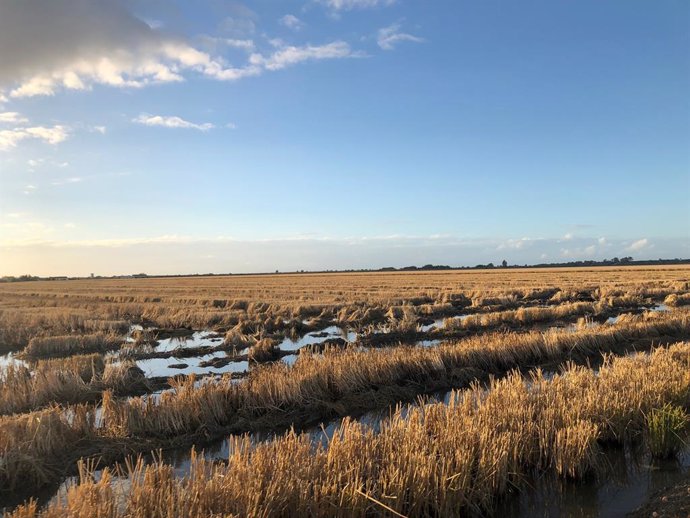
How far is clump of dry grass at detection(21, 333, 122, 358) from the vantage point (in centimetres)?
1862

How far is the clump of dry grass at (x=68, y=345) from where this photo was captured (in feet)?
61.1

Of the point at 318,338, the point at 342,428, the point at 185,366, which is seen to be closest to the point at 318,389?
the point at 342,428

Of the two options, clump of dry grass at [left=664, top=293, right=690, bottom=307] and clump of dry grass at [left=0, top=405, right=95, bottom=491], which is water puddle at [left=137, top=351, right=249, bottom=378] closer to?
clump of dry grass at [left=0, top=405, right=95, bottom=491]

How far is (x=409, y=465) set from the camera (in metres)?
5.57

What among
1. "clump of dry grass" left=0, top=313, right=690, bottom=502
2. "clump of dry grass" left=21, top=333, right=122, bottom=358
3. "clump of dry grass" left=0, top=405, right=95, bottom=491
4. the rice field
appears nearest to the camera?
the rice field

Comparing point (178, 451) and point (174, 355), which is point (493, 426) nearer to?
point (178, 451)

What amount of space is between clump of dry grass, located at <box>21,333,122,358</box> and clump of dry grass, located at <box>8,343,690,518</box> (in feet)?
47.3

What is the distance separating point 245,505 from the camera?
4.82m

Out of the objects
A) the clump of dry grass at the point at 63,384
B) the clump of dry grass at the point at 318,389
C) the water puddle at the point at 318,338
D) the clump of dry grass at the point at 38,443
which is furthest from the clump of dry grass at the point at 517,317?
the clump of dry grass at the point at 38,443

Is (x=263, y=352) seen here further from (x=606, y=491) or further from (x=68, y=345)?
(x=606, y=491)

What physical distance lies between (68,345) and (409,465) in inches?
730

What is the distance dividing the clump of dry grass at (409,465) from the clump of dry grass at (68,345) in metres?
14.4

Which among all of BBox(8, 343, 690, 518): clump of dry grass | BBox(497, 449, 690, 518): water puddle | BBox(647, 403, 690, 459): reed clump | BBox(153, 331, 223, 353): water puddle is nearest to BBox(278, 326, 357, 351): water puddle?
BBox(153, 331, 223, 353): water puddle

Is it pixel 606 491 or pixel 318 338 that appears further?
pixel 318 338
